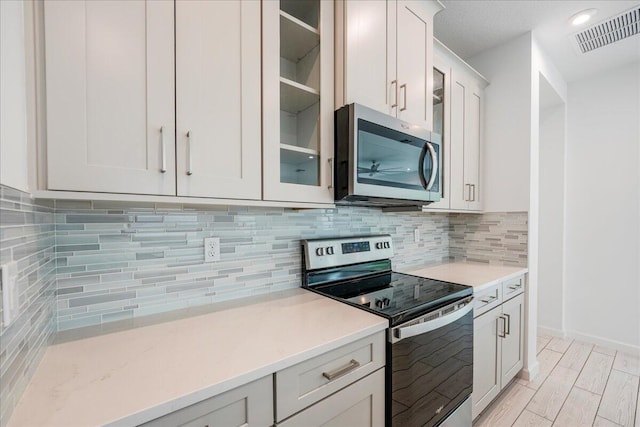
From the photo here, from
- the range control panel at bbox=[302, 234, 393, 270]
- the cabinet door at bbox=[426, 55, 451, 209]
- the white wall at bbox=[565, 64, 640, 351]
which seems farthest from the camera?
the white wall at bbox=[565, 64, 640, 351]

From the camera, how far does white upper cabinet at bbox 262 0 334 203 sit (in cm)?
123

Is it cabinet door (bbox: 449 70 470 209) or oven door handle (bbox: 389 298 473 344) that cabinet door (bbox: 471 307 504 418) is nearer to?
oven door handle (bbox: 389 298 473 344)

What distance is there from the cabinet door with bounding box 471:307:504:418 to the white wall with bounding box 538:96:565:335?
5.58ft

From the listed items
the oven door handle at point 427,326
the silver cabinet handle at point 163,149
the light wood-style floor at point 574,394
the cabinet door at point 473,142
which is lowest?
the light wood-style floor at point 574,394

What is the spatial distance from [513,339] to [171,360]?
7.38 ft

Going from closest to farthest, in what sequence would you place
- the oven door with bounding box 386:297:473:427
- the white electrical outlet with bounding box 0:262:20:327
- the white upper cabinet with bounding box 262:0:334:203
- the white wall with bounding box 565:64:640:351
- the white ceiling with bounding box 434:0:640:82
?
the white electrical outlet with bounding box 0:262:20:327 < the oven door with bounding box 386:297:473:427 < the white upper cabinet with bounding box 262:0:334:203 < the white ceiling with bounding box 434:0:640:82 < the white wall with bounding box 565:64:640:351

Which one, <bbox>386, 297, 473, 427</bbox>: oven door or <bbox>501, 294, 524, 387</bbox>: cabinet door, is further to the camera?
<bbox>501, 294, 524, 387</bbox>: cabinet door

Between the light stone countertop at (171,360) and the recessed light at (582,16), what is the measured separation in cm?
250

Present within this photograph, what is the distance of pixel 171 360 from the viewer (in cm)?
80

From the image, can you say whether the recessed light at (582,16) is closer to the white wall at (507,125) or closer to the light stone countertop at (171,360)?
the white wall at (507,125)

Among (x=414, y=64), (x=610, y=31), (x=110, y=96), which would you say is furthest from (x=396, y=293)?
(x=610, y=31)

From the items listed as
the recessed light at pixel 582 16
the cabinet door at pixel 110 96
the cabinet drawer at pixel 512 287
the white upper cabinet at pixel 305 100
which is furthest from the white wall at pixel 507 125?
the cabinet door at pixel 110 96

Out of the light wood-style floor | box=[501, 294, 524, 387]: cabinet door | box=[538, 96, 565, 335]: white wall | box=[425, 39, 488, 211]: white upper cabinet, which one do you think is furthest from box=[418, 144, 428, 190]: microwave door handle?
box=[538, 96, 565, 335]: white wall

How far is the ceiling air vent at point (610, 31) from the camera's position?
198cm
